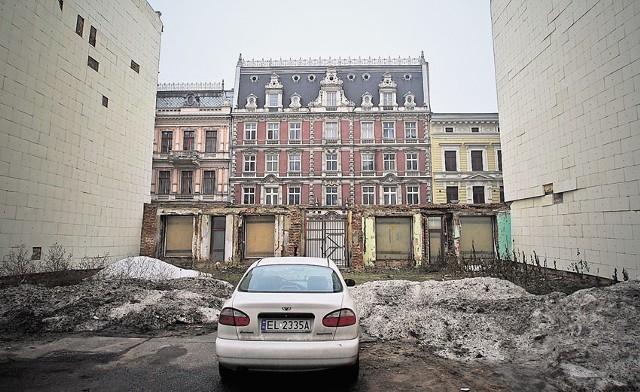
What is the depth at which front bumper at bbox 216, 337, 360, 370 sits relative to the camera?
11.7 feet

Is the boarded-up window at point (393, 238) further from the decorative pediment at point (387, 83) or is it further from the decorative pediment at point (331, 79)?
the decorative pediment at point (331, 79)

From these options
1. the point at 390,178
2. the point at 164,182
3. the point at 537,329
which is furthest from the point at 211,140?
the point at 537,329

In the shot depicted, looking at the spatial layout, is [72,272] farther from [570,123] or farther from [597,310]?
[570,123]

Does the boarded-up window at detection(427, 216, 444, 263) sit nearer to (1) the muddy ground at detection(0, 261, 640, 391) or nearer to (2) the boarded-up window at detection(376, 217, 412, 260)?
(2) the boarded-up window at detection(376, 217, 412, 260)

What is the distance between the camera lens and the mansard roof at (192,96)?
112ft

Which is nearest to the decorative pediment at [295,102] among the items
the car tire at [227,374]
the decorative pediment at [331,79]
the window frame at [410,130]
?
the decorative pediment at [331,79]

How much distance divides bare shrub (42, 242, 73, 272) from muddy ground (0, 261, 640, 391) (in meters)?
2.35

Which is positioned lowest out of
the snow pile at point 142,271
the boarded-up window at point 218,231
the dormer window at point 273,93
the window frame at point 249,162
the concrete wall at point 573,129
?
the snow pile at point 142,271

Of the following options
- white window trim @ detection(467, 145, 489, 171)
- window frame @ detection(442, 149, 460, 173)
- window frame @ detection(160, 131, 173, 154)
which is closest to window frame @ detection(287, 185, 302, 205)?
window frame @ detection(160, 131, 173, 154)

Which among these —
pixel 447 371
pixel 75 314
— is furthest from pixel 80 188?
pixel 447 371

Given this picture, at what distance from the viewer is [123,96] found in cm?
1366

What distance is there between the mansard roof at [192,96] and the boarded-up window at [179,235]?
19.7m

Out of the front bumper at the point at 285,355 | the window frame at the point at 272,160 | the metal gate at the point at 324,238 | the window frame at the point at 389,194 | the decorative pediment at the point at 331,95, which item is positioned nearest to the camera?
the front bumper at the point at 285,355

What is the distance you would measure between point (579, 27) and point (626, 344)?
8517mm
